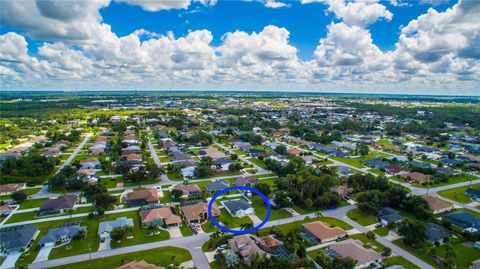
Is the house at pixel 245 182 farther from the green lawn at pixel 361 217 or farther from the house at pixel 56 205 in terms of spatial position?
the house at pixel 56 205

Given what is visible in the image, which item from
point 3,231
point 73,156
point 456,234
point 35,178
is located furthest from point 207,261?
point 73,156

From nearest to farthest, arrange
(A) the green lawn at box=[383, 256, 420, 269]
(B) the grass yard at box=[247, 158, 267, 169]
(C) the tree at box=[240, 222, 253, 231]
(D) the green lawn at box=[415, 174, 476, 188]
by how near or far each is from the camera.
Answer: (A) the green lawn at box=[383, 256, 420, 269], (C) the tree at box=[240, 222, 253, 231], (D) the green lawn at box=[415, 174, 476, 188], (B) the grass yard at box=[247, 158, 267, 169]

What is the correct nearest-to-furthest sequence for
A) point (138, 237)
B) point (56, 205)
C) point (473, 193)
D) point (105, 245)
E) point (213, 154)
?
1. point (105, 245)
2. point (138, 237)
3. point (56, 205)
4. point (473, 193)
5. point (213, 154)

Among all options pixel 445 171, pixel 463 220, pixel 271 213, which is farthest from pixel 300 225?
pixel 445 171

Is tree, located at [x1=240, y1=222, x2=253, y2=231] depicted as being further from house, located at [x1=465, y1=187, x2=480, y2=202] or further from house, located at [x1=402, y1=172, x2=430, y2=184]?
house, located at [x1=465, y1=187, x2=480, y2=202]

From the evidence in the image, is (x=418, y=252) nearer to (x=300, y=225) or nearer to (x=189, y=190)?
(x=300, y=225)

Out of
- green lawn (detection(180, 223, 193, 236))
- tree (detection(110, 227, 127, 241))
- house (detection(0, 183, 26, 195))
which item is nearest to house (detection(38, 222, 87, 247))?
tree (detection(110, 227, 127, 241))

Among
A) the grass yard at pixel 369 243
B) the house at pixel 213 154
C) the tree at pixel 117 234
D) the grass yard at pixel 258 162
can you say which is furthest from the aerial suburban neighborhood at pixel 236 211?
the grass yard at pixel 258 162
